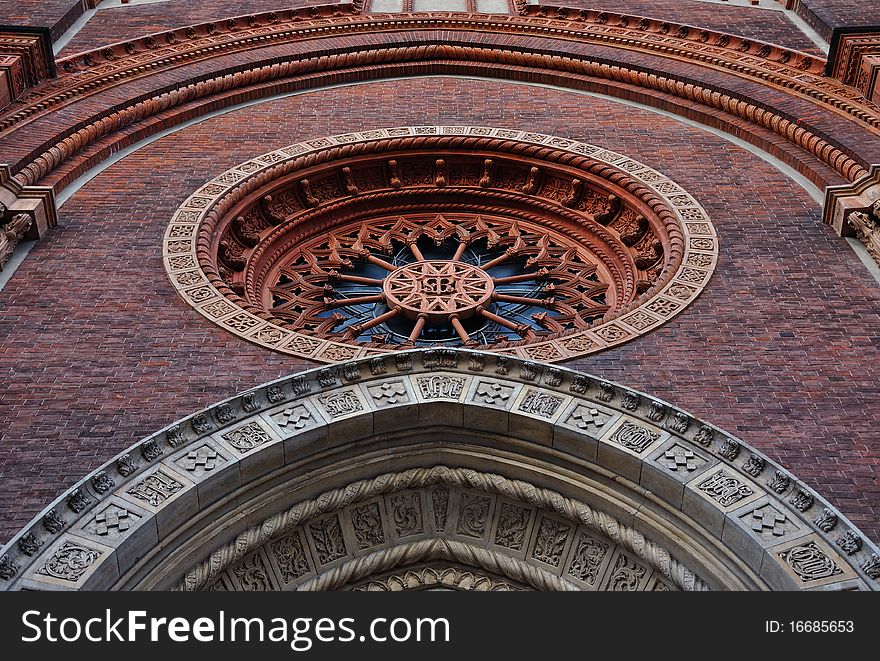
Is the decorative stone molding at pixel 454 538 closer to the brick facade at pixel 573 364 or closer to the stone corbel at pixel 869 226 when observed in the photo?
the brick facade at pixel 573 364

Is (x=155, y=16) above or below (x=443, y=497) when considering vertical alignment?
above

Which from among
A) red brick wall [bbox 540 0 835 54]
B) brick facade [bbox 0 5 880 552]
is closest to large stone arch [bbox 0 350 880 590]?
brick facade [bbox 0 5 880 552]

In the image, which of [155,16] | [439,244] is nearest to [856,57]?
[439,244]

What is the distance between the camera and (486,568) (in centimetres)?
1031

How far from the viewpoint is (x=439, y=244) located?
15.1 metres

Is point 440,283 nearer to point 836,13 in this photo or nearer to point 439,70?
point 439,70

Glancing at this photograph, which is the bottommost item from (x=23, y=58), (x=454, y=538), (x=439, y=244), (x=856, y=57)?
(x=454, y=538)

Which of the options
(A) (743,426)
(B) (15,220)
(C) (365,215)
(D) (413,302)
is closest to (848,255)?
(A) (743,426)

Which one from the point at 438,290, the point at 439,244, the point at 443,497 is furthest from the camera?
the point at 439,244

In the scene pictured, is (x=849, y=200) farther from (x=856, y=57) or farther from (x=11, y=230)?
(x=11, y=230)

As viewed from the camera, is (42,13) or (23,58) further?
(42,13)

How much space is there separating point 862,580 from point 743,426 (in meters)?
1.89

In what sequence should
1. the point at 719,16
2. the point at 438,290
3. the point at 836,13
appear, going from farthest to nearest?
the point at 719,16 < the point at 836,13 < the point at 438,290

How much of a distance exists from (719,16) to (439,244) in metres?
6.19
